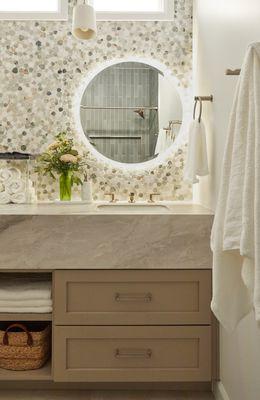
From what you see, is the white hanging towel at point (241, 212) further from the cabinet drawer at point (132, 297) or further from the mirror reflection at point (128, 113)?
the mirror reflection at point (128, 113)

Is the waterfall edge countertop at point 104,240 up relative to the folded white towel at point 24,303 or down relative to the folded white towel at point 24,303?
up

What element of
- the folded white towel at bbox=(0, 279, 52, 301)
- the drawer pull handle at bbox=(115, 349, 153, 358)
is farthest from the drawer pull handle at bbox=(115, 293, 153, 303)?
the folded white towel at bbox=(0, 279, 52, 301)

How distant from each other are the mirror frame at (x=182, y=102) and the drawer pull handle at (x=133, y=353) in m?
1.19

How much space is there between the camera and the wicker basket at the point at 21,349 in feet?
8.48

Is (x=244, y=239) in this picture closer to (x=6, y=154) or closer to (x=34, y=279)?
(x=34, y=279)

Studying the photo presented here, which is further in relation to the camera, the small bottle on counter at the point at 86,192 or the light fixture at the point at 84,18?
the small bottle on counter at the point at 86,192

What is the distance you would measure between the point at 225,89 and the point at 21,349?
60.3 inches

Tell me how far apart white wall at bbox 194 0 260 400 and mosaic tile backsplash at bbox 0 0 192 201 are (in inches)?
7.7

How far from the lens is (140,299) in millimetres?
2506

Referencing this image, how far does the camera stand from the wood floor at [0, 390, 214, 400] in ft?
8.55

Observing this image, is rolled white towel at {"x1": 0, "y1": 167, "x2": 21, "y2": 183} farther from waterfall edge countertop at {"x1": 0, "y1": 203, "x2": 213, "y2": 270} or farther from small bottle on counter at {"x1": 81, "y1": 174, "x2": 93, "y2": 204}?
waterfall edge countertop at {"x1": 0, "y1": 203, "x2": 213, "y2": 270}

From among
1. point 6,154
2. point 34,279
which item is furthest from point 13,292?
point 6,154

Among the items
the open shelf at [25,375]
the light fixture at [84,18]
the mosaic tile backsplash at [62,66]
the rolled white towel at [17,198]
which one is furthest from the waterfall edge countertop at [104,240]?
the light fixture at [84,18]

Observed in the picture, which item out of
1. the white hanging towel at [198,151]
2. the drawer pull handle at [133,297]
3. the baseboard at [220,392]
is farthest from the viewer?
the white hanging towel at [198,151]
